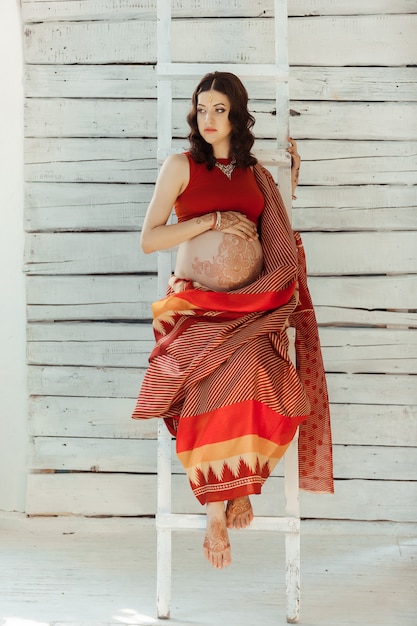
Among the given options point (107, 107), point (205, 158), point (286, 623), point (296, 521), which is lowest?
point (286, 623)

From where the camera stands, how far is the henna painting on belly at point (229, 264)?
8.52 ft

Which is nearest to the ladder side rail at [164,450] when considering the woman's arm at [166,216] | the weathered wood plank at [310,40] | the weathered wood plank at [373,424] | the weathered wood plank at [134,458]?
the woman's arm at [166,216]

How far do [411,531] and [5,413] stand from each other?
1702 millimetres

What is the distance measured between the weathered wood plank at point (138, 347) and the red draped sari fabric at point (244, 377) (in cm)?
62

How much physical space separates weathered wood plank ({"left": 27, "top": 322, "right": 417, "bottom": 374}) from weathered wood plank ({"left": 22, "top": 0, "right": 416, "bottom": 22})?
124cm

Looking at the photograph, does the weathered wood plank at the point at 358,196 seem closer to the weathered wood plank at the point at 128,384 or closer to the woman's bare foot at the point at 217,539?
the weathered wood plank at the point at 128,384

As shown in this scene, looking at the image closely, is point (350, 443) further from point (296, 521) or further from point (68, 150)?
point (68, 150)

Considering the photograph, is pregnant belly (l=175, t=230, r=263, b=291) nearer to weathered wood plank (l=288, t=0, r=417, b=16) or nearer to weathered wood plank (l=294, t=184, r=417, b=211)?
weathered wood plank (l=294, t=184, r=417, b=211)

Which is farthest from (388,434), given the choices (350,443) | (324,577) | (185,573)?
(185,573)

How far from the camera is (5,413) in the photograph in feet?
11.2

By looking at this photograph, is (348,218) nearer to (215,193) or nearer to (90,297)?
(215,193)

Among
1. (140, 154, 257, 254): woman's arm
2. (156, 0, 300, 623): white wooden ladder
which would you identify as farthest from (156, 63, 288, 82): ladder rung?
(140, 154, 257, 254): woman's arm

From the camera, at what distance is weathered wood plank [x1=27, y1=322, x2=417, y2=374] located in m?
3.32

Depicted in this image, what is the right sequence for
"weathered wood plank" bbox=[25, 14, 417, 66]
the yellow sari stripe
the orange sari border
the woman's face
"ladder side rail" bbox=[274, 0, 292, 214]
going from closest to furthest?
the yellow sari stripe
the orange sari border
the woman's face
"ladder side rail" bbox=[274, 0, 292, 214]
"weathered wood plank" bbox=[25, 14, 417, 66]
